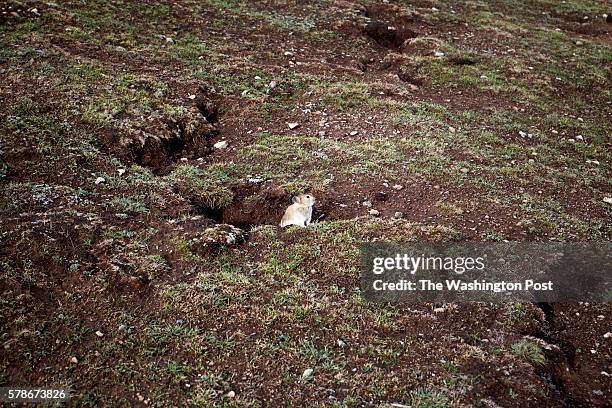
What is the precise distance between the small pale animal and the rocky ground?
147 millimetres

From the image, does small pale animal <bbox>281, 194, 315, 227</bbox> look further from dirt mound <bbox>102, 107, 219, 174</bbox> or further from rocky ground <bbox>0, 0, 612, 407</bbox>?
dirt mound <bbox>102, 107, 219, 174</bbox>

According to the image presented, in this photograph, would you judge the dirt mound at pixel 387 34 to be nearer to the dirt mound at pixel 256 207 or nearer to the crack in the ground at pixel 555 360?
the dirt mound at pixel 256 207

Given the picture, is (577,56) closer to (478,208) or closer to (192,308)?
(478,208)

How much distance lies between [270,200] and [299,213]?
1.61 ft

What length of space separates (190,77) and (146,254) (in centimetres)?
385

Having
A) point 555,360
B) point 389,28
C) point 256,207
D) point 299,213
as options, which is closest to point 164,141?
point 256,207

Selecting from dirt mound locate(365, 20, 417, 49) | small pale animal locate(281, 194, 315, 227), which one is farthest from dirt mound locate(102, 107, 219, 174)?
dirt mound locate(365, 20, 417, 49)

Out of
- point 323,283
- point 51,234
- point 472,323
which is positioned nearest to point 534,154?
point 472,323

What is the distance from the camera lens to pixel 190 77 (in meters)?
7.41

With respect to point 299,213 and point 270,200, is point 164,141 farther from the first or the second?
point 299,213

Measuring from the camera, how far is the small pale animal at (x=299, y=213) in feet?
16.1

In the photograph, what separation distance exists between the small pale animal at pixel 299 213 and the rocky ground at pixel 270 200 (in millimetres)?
147

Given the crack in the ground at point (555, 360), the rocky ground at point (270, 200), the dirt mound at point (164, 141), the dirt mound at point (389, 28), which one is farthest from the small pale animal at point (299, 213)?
the dirt mound at point (389, 28)

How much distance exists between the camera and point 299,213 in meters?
4.90
